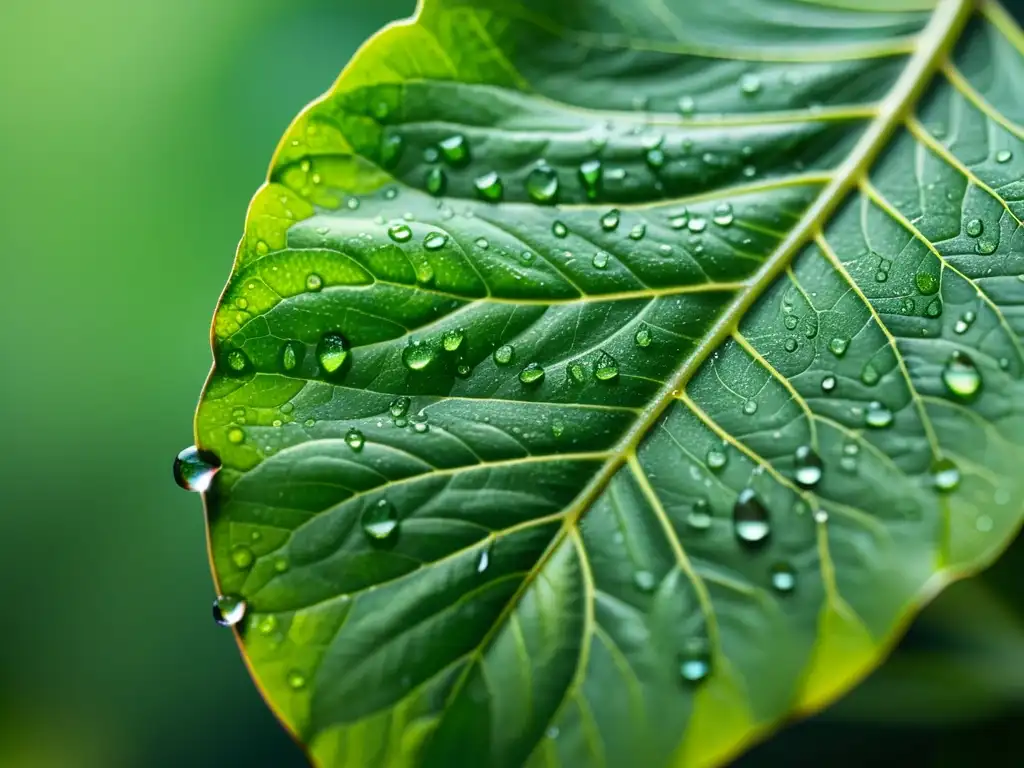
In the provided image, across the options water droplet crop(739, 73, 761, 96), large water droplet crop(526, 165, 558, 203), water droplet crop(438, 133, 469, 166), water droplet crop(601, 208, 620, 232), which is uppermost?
water droplet crop(739, 73, 761, 96)

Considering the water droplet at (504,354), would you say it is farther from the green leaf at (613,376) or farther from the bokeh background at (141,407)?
the bokeh background at (141,407)

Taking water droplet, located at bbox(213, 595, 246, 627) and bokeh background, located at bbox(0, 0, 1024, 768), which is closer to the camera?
water droplet, located at bbox(213, 595, 246, 627)

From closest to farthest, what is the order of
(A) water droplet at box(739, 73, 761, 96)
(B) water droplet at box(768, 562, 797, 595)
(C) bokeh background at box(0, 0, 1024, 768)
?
(B) water droplet at box(768, 562, 797, 595) < (A) water droplet at box(739, 73, 761, 96) < (C) bokeh background at box(0, 0, 1024, 768)

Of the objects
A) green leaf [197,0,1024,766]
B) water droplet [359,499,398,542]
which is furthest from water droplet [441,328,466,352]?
water droplet [359,499,398,542]

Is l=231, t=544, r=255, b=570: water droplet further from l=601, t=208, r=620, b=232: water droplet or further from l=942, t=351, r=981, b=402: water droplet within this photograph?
l=942, t=351, r=981, b=402: water droplet

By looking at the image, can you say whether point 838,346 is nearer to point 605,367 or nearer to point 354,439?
point 605,367

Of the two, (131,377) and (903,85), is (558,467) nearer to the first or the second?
(903,85)

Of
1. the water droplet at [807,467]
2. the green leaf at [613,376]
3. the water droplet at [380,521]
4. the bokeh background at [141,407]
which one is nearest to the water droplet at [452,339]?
the green leaf at [613,376]
